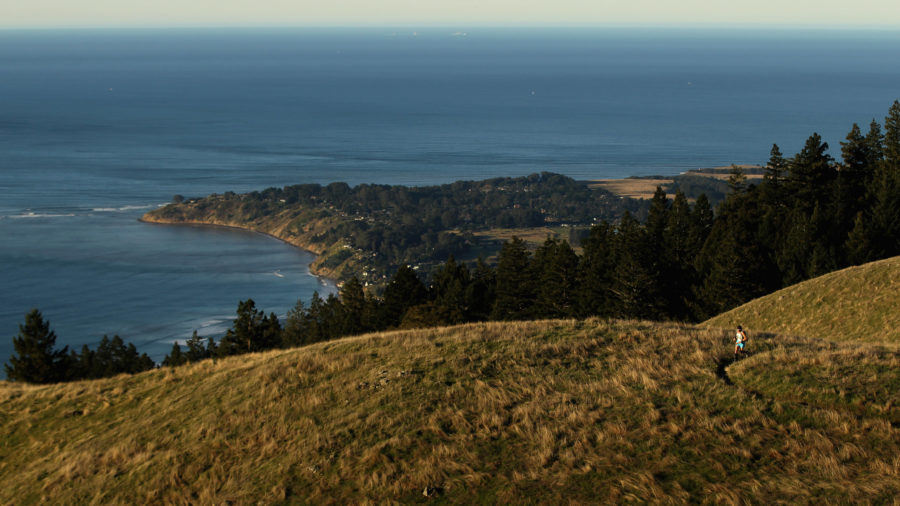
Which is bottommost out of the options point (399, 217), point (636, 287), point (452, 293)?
point (399, 217)

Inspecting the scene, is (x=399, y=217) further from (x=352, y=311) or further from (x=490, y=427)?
(x=490, y=427)

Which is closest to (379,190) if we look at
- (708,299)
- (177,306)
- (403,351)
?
(177,306)

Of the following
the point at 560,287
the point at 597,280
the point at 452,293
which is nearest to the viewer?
the point at 597,280

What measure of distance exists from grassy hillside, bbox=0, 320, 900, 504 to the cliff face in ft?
453

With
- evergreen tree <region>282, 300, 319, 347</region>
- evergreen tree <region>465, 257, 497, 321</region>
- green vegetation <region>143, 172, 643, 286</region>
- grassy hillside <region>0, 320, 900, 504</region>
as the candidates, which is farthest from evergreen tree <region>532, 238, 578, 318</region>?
green vegetation <region>143, 172, 643, 286</region>

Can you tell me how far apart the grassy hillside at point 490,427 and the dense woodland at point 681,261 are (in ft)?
93.8

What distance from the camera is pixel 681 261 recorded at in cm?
6331

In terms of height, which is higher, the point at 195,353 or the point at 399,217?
the point at 399,217

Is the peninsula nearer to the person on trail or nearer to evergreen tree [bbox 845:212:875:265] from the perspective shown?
evergreen tree [bbox 845:212:875:265]

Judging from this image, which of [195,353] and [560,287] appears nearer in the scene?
[560,287]

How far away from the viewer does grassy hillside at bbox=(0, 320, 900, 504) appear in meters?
16.2

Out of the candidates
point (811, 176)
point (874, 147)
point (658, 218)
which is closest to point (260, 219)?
point (658, 218)

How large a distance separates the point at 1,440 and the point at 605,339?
21.4m

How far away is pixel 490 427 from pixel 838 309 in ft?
90.9
